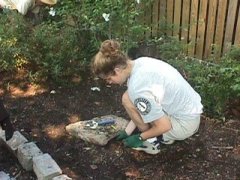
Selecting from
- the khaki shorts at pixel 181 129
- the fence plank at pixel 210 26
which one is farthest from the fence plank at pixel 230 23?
the khaki shorts at pixel 181 129

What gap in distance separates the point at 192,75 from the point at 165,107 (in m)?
0.87

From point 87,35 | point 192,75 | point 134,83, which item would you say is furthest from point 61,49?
point 134,83

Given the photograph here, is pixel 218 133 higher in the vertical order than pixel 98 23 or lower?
lower

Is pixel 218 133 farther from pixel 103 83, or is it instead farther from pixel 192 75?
pixel 103 83

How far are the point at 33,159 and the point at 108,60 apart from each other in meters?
0.97

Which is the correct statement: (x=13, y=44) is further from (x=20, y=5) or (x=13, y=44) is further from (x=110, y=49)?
(x=110, y=49)

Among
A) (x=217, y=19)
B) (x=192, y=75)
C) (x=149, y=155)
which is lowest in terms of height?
(x=149, y=155)

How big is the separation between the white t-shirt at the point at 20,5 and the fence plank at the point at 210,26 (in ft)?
7.43

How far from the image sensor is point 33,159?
10.5ft

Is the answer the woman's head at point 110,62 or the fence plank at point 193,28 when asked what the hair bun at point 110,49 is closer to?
the woman's head at point 110,62

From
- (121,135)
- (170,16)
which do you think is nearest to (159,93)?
(121,135)

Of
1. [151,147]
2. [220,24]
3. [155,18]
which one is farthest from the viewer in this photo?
[155,18]

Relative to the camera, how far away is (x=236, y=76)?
356cm

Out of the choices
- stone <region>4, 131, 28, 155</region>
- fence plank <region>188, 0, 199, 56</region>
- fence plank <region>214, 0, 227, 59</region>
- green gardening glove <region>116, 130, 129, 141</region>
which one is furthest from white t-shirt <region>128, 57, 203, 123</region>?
fence plank <region>188, 0, 199, 56</region>
